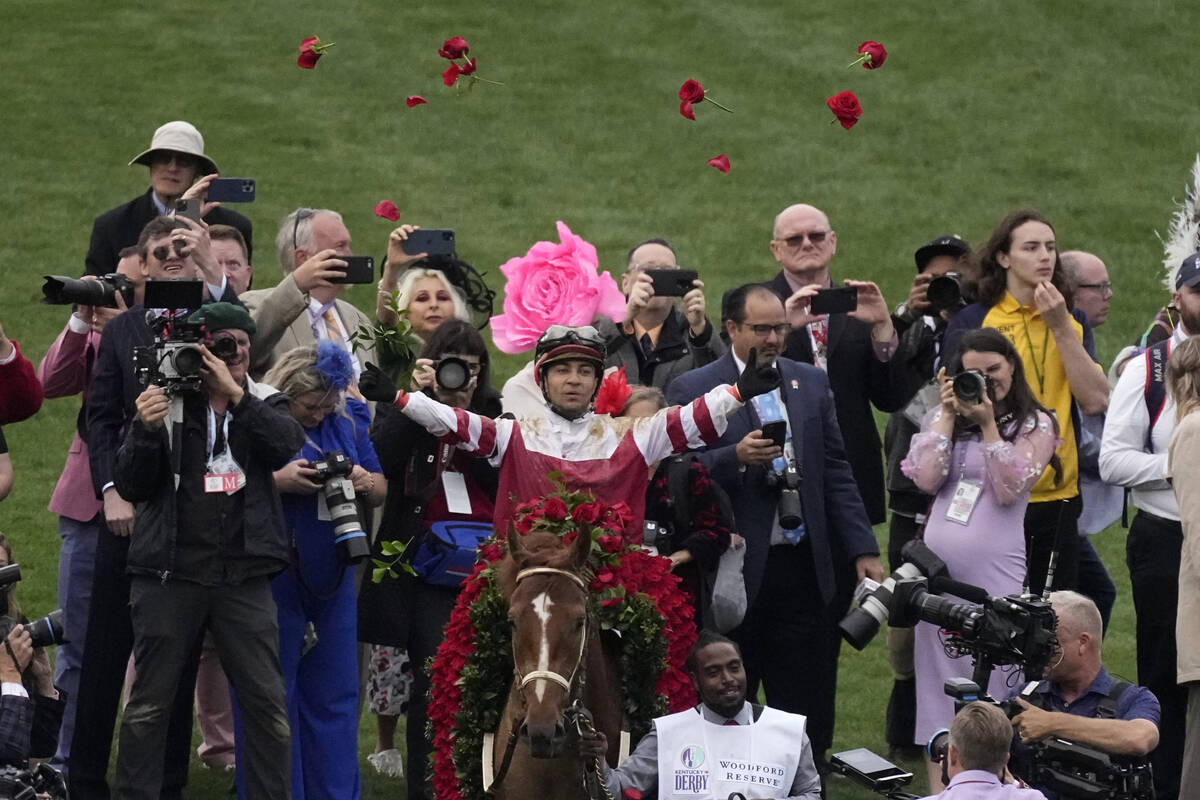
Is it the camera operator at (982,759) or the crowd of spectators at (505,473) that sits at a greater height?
the crowd of spectators at (505,473)

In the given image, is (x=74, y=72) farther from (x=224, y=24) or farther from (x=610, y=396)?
(x=610, y=396)

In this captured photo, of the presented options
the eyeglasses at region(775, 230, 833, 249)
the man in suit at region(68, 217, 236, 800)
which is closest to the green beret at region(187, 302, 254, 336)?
the man in suit at region(68, 217, 236, 800)

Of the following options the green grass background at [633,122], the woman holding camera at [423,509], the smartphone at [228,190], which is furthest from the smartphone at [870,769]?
the green grass background at [633,122]

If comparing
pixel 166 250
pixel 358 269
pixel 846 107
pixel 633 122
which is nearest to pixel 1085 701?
pixel 846 107

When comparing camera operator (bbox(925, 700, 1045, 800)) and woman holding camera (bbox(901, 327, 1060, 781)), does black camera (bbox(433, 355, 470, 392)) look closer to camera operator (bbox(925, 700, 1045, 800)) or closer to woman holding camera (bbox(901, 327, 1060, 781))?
woman holding camera (bbox(901, 327, 1060, 781))

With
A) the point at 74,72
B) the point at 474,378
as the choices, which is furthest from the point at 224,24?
the point at 474,378

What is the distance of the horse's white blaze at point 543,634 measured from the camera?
656cm

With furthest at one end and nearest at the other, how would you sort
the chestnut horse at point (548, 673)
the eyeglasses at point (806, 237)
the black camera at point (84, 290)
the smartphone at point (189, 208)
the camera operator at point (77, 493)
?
the eyeglasses at point (806, 237) < the smartphone at point (189, 208) < the camera operator at point (77, 493) < the black camera at point (84, 290) < the chestnut horse at point (548, 673)

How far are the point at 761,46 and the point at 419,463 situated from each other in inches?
584

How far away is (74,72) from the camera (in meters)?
21.7

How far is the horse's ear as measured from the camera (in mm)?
6871

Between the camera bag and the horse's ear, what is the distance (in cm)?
147

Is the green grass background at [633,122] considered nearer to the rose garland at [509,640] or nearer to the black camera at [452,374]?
the black camera at [452,374]

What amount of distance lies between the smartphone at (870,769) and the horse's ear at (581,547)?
110 cm
